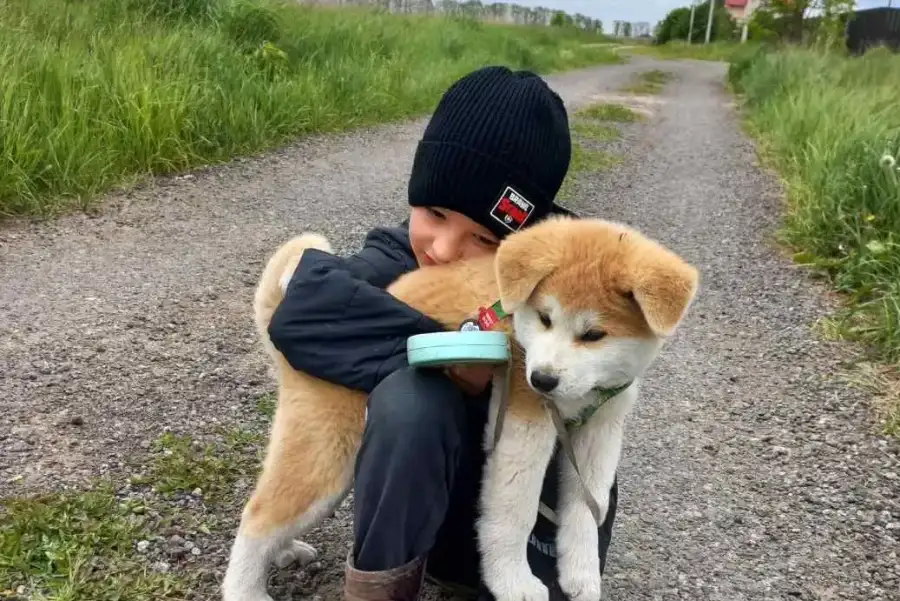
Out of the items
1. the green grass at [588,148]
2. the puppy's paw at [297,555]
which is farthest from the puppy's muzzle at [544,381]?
the green grass at [588,148]

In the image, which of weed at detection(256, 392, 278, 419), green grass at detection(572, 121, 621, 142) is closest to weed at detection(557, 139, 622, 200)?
green grass at detection(572, 121, 621, 142)

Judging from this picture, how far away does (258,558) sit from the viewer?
6.83 ft

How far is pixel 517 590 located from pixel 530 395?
466 millimetres

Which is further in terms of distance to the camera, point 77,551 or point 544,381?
point 77,551

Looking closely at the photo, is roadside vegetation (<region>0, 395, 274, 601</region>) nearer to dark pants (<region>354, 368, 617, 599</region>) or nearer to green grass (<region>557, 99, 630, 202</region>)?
dark pants (<region>354, 368, 617, 599</region>)

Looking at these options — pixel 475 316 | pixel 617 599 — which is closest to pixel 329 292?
pixel 475 316

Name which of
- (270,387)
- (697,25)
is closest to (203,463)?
(270,387)

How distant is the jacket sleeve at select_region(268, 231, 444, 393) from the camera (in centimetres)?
207

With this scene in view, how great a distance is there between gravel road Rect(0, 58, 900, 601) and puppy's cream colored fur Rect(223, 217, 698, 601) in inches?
21.9

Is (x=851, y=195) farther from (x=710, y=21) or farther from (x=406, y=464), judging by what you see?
(x=710, y=21)

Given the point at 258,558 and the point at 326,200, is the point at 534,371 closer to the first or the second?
the point at 258,558

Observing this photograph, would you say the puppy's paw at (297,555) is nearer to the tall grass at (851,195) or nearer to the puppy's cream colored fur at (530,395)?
the puppy's cream colored fur at (530,395)

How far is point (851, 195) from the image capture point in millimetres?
5902

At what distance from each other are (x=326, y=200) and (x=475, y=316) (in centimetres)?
505
